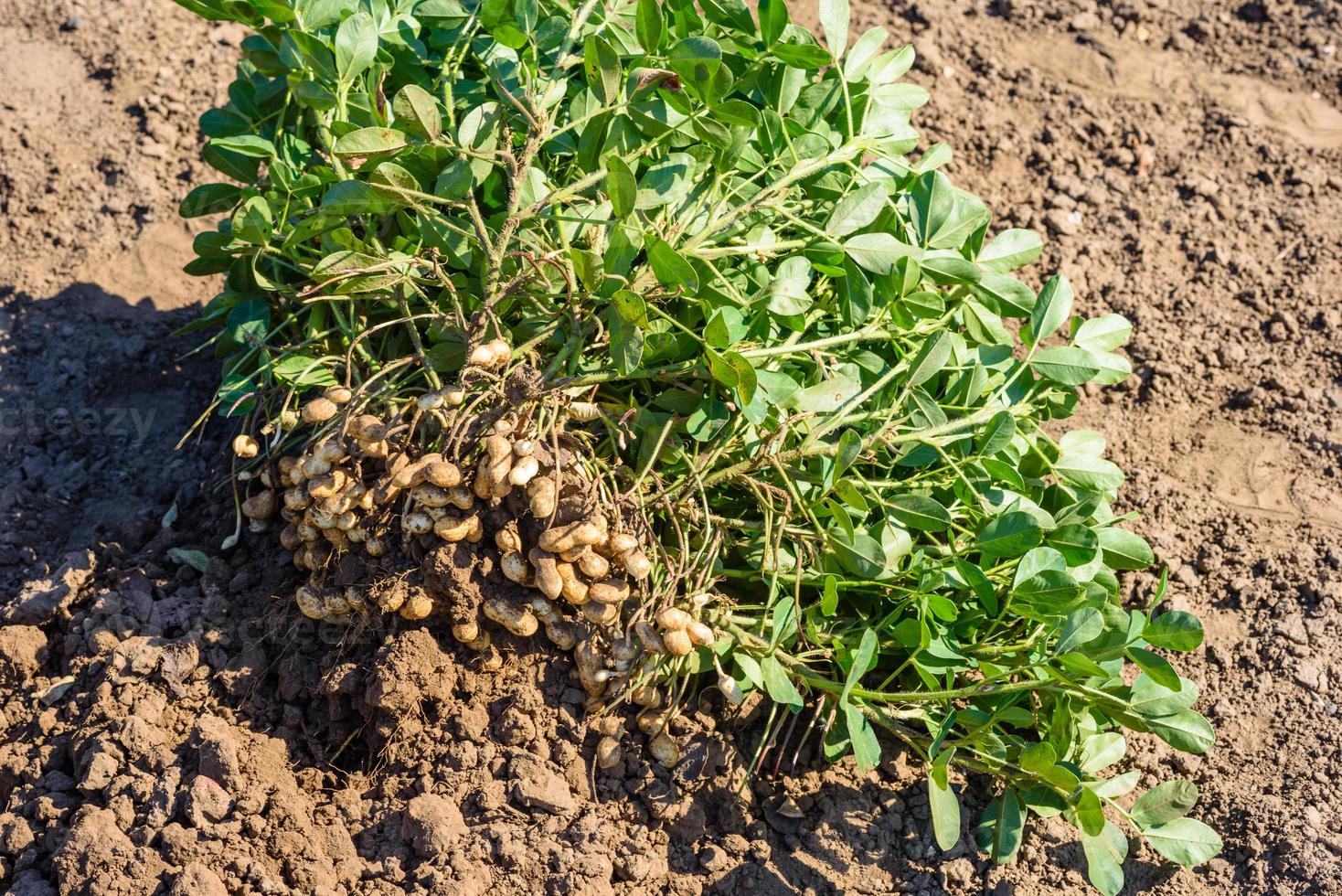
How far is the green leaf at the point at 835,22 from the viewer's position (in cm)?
224

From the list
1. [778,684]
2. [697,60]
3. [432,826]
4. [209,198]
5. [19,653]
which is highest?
[697,60]

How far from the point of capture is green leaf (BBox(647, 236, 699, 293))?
5.84 ft

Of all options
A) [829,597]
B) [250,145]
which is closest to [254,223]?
[250,145]

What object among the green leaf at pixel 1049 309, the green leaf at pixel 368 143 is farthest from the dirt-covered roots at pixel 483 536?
the green leaf at pixel 1049 309

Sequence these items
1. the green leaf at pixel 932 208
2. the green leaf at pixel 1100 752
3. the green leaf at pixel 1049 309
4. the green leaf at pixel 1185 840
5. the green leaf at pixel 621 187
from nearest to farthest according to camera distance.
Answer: the green leaf at pixel 621 187, the green leaf at pixel 1185 840, the green leaf at pixel 1100 752, the green leaf at pixel 932 208, the green leaf at pixel 1049 309

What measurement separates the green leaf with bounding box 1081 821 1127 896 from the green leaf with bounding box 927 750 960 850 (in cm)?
22

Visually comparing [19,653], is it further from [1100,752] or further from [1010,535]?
[1100,752]

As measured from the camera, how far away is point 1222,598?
2.52 m

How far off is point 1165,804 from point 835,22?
1.56 metres

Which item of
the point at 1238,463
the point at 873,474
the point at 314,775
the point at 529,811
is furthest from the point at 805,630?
the point at 1238,463

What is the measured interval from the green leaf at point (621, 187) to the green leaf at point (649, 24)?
0.96 feet

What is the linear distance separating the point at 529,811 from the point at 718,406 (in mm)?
753

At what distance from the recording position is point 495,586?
199cm

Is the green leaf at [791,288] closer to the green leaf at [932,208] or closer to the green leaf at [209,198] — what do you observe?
the green leaf at [932,208]
